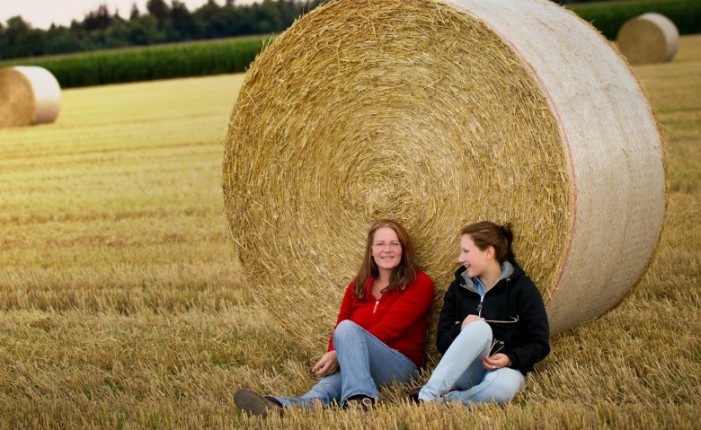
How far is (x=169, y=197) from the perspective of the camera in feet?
42.5

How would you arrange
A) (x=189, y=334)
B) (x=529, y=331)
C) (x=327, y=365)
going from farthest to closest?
(x=189, y=334), (x=327, y=365), (x=529, y=331)

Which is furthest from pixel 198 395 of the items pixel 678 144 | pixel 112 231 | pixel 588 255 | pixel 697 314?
pixel 678 144

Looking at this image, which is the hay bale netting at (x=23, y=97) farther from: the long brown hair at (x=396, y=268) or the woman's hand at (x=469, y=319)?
the woman's hand at (x=469, y=319)

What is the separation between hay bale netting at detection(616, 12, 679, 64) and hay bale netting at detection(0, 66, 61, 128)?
14529 mm

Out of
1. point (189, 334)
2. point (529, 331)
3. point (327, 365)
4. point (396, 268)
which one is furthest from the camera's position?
point (189, 334)

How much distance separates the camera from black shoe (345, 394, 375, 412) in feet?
17.6

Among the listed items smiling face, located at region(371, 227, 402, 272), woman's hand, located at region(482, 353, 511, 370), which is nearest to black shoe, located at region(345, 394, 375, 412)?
woman's hand, located at region(482, 353, 511, 370)

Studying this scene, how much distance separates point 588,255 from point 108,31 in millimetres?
44956

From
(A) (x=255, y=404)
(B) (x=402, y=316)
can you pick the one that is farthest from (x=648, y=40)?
(A) (x=255, y=404)

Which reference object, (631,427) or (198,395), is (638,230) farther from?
(198,395)

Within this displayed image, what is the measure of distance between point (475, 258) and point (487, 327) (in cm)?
37

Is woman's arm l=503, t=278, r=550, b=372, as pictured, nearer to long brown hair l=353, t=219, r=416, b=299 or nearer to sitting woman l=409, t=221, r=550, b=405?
sitting woman l=409, t=221, r=550, b=405

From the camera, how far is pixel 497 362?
543 cm

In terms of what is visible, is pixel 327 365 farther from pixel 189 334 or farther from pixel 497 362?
pixel 189 334
